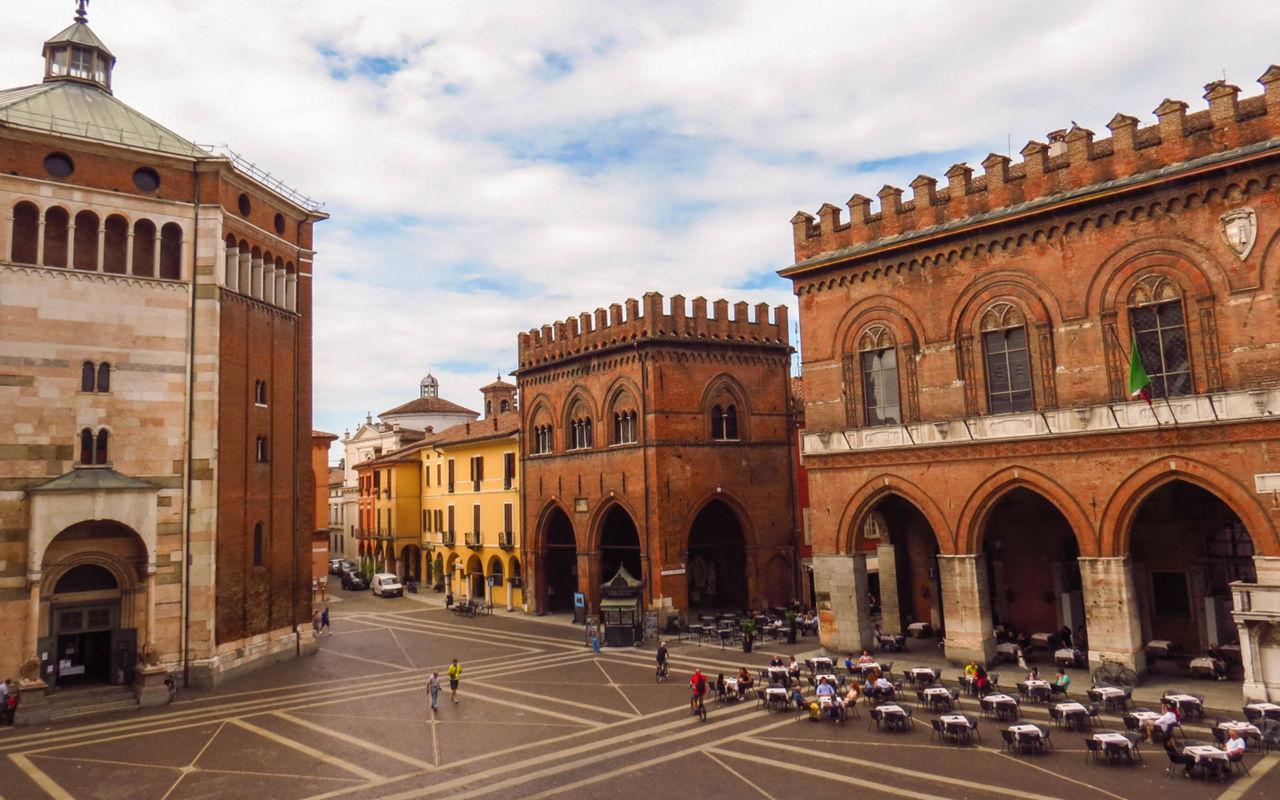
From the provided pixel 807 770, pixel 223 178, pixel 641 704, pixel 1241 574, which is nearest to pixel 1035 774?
pixel 807 770

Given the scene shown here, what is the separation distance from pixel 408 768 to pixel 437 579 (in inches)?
1619

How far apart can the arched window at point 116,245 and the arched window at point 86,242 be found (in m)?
0.32

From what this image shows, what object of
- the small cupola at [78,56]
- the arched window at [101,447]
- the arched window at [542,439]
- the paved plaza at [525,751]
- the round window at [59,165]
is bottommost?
the paved plaza at [525,751]

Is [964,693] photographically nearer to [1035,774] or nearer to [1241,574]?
[1035,774]

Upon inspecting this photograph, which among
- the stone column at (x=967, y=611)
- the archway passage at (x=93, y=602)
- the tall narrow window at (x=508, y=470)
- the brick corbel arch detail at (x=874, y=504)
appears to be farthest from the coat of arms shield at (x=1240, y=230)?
the tall narrow window at (x=508, y=470)

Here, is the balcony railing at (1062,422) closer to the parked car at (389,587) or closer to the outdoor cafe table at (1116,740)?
the outdoor cafe table at (1116,740)

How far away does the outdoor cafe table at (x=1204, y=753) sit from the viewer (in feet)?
49.5

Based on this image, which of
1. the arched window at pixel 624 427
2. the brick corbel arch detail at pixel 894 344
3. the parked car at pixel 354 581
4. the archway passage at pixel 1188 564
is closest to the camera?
the archway passage at pixel 1188 564

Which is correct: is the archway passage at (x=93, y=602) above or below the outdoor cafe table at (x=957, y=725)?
above

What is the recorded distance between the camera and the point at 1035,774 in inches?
632

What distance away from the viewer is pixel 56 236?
88.5 ft

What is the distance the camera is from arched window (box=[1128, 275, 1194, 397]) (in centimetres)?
2159

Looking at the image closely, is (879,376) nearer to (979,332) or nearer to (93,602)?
(979,332)

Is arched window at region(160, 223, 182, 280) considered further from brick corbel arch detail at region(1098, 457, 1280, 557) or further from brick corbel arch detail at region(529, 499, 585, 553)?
brick corbel arch detail at region(1098, 457, 1280, 557)
